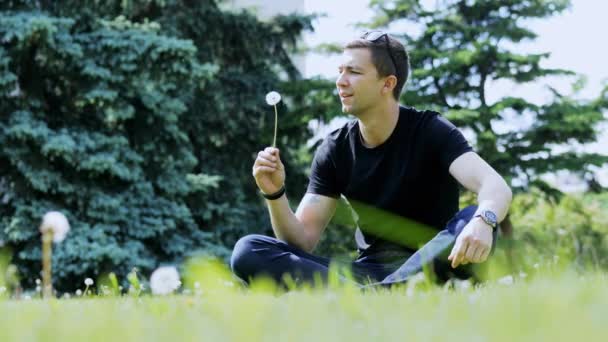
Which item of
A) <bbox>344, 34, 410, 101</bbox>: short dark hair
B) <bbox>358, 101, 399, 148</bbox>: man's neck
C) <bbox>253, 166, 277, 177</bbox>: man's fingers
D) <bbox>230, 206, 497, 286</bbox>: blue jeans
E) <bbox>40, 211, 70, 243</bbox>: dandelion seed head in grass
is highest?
<bbox>344, 34, 410, 101</bbox>: short dark hair

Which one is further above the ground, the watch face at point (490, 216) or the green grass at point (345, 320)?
the green grass at point (345, 320)

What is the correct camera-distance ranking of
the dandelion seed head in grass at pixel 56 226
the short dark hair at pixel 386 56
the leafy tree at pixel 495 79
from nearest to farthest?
the dandelion seed head in grass at pixel 56 226 < the short dark hair at pixel 386 56 < the leafy tree at pixel 495 79

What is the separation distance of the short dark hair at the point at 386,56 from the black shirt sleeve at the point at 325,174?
1.31ft

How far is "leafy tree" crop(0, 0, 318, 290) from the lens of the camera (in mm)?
9438

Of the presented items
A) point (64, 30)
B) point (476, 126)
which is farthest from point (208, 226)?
point (476, 126)

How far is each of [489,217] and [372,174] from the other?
2.87 ft

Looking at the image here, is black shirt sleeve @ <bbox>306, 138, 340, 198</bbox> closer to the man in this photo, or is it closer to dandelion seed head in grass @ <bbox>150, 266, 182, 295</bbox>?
the man

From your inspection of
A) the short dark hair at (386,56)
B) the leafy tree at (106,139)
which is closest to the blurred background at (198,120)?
the leafy tree at (106,139)

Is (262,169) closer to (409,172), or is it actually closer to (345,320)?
(409,172)

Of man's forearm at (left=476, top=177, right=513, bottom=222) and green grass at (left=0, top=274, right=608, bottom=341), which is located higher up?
green grass at (left=0, top=274, right=608, bottom=341)

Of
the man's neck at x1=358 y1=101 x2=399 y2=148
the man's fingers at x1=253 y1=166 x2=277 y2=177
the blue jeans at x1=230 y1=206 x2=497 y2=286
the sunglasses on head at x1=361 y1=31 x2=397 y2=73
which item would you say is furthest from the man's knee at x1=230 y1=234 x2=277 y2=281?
the sunglasses on head at x1=361 y1=31 x2=397 y2=73

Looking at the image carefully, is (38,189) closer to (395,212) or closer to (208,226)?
(208,226)

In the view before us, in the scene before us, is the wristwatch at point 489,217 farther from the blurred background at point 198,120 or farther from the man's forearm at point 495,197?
the blurred background at point 198,120

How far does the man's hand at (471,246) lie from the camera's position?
99.7 inches
